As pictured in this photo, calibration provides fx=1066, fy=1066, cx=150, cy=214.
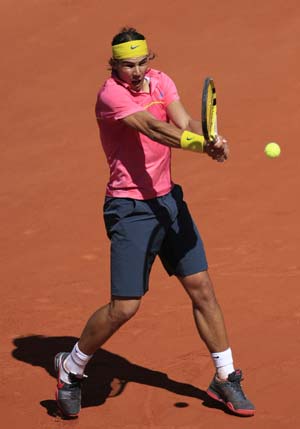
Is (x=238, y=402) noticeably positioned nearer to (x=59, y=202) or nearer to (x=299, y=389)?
(x=299, y=389)

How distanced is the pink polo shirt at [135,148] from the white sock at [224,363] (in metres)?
1.04

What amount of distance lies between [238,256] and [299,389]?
2457mm

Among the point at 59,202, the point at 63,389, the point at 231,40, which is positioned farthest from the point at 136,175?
the point at 231,40

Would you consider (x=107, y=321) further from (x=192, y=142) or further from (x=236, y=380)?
(x=192, y=142)

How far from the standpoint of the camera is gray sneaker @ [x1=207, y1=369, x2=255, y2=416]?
20.8ft

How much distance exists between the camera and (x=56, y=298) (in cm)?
846

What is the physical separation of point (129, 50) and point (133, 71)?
124mm

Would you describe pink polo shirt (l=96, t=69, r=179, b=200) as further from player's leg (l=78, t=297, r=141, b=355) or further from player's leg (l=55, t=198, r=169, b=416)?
player's leg (l=78, t=297, r=141, b=355)

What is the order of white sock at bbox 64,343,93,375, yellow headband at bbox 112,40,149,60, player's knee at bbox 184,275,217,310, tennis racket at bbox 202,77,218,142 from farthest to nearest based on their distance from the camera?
white sock at bbox 64,343,93,375, player's knee at bbox 184,275,217,310, yellow headband at bbox 112,40,149,60, tennis racket at bbox 202,77,218,142

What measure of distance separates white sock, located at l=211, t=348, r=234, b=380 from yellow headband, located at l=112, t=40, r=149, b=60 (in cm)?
186

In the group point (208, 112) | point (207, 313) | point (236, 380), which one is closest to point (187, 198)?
point (207, 313)

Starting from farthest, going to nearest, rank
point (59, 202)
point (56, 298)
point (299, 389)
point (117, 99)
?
point (59, 202), point (56, 298), point (299, 389), point (117, 99)

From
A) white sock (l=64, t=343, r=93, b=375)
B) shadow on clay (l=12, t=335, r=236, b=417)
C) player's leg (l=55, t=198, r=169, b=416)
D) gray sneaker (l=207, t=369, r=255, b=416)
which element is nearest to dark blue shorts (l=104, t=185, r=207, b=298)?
player's leg (l=55, t=198, r=169, b=416)

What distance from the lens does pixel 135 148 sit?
20.6 ft
